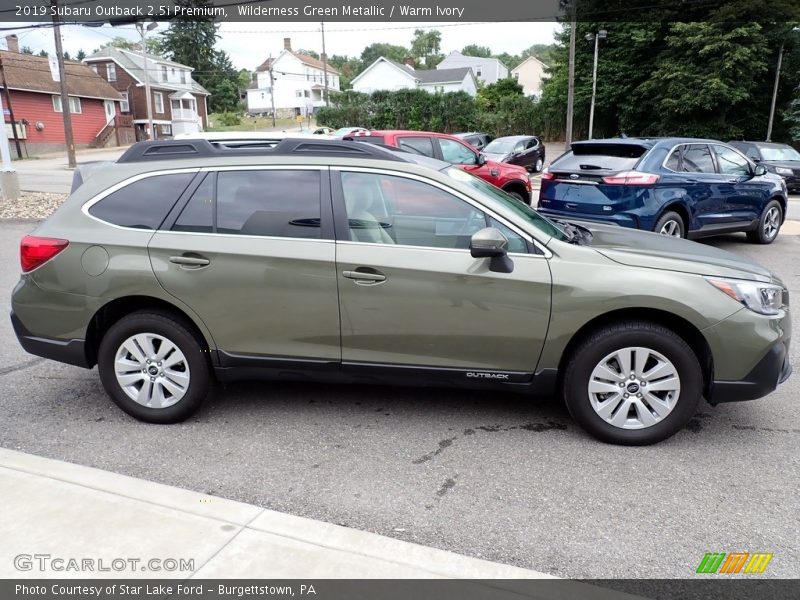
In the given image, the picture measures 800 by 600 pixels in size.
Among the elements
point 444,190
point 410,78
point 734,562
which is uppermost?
point 410,78

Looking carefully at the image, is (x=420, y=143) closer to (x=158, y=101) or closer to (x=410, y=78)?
(x=158, y=101)

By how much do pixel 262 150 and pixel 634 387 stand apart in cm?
277

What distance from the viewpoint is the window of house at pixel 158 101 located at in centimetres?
5744

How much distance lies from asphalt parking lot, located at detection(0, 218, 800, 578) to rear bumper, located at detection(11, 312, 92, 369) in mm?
424

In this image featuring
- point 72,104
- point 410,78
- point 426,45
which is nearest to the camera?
point 72,104

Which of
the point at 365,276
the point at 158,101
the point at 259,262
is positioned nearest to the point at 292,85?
the point at 158,101

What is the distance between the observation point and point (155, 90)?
56.8 metres

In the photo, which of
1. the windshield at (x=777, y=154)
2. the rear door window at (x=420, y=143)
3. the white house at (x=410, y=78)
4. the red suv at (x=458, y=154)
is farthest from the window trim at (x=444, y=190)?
the white house at (x=410, y=78)

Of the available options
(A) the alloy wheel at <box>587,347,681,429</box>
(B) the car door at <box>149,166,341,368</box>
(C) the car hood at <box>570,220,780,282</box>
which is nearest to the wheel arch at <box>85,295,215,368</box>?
(B) the car door at <box>149,166,341,368</box>

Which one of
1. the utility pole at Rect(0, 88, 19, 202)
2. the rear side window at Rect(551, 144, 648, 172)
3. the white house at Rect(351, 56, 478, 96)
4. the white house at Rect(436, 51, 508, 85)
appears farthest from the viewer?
the white house at Rect(436, 51, 508, 85)

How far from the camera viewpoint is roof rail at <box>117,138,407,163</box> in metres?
4.08

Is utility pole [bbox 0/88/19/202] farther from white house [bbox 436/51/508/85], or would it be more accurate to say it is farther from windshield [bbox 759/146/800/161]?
white house [bbox 436/51/508/85]

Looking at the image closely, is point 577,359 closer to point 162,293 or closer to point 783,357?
point 783,357

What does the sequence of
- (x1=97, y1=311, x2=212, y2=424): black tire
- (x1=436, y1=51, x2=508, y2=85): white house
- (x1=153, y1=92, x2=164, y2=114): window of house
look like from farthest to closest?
(x1=436, y1=51, x2=508, y2=85): white house < (x1=153, y1=92, x2=164, y2=114): window of house < (x1=97, y1=311, x2=212, y2=424): black tire
